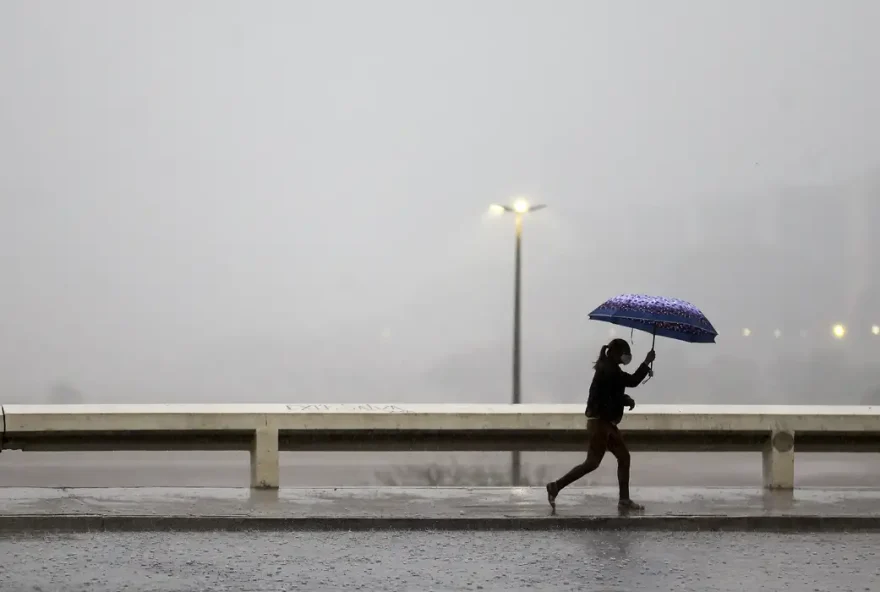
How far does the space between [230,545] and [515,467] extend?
684 inches

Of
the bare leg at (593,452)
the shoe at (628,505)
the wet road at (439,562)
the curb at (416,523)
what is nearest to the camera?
the wet road at (439,562)

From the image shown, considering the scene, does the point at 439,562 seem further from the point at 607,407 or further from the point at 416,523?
the point at 607,407

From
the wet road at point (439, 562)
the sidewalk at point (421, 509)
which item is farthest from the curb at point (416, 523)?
the wet road at point (439, 562)

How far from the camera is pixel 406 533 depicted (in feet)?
34.5

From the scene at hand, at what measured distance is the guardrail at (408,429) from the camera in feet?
41.6

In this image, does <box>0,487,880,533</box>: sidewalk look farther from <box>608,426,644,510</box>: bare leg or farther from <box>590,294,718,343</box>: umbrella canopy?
<box>590,294,718,343</box>: umbrella canopy

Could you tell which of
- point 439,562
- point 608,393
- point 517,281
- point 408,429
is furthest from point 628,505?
point 517,281

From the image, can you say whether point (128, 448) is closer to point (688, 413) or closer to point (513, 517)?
point (513, 517)

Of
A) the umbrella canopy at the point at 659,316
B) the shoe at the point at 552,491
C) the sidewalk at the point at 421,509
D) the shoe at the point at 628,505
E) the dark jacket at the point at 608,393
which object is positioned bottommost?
the sidewalk at the point at 421,509

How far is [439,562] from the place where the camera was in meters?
8.95

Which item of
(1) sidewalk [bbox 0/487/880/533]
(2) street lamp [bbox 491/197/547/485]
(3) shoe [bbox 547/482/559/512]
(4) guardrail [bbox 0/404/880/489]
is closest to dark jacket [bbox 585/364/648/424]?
(3) shoe [bbox 547/482/559/512]

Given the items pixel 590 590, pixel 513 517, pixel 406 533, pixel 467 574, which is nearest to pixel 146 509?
pixel 406 533

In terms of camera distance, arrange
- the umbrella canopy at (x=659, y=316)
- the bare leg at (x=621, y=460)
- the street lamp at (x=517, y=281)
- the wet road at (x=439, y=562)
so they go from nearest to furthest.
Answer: the wet road at (x=439, y=562) < the umbrella canopy at (x=659, y=316) < the bare leg at (x=621, y=460) < the street lamp at (x=517, y=281)

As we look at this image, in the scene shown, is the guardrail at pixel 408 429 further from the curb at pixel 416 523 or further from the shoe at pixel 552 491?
the curb at pixel 416 523
